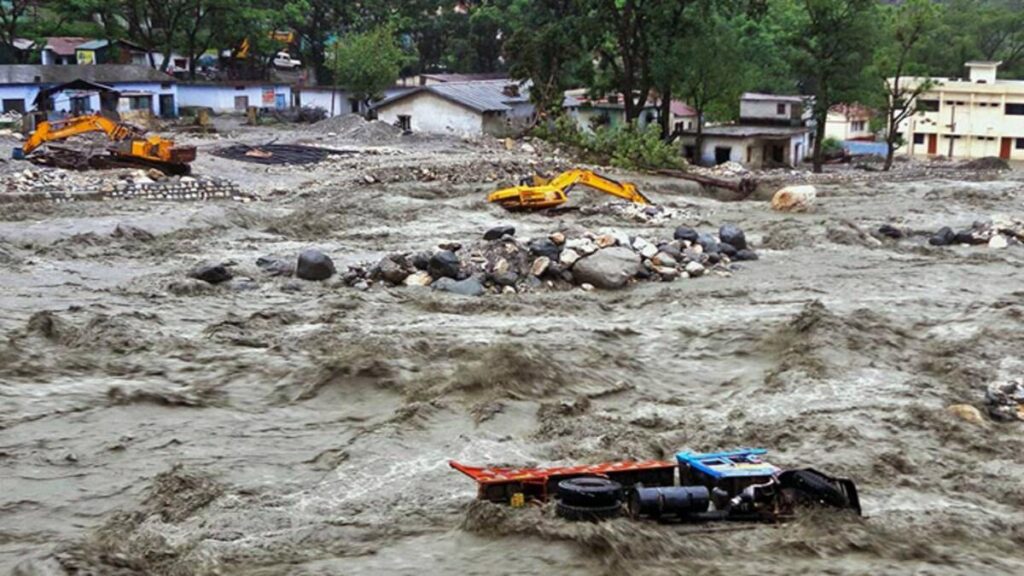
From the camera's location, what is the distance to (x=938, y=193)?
100ft

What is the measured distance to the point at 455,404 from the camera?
37.3 feet

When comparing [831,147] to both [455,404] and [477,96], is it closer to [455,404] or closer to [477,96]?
[477,96]

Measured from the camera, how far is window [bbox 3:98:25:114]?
141ft

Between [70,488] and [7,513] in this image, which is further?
[70,488]

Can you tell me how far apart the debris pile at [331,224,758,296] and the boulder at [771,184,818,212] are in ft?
27.4

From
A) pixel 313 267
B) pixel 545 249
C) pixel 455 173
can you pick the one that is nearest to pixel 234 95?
pixel 455 173

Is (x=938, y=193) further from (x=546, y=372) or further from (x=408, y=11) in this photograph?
(x=408, y=11)

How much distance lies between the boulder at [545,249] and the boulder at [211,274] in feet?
15.3

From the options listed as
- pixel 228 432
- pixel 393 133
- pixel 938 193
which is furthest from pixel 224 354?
pixel 393 133

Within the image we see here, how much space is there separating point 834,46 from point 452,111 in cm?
1408

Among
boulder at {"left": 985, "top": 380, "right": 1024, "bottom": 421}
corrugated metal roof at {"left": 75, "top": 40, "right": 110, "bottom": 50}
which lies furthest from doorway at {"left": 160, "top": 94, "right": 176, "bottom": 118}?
boulder at {"left": 985, "top": 380, "right": 1024, "bottom": 421}

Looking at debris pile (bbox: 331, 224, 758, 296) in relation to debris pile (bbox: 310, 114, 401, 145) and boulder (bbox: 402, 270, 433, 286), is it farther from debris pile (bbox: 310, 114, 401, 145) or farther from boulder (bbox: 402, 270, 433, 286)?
debris pile (bbox: 310, 114, 401, 145)

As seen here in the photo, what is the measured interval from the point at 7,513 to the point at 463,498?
339cm

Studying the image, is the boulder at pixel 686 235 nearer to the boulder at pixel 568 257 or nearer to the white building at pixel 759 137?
the boulder at pixel 568 257
